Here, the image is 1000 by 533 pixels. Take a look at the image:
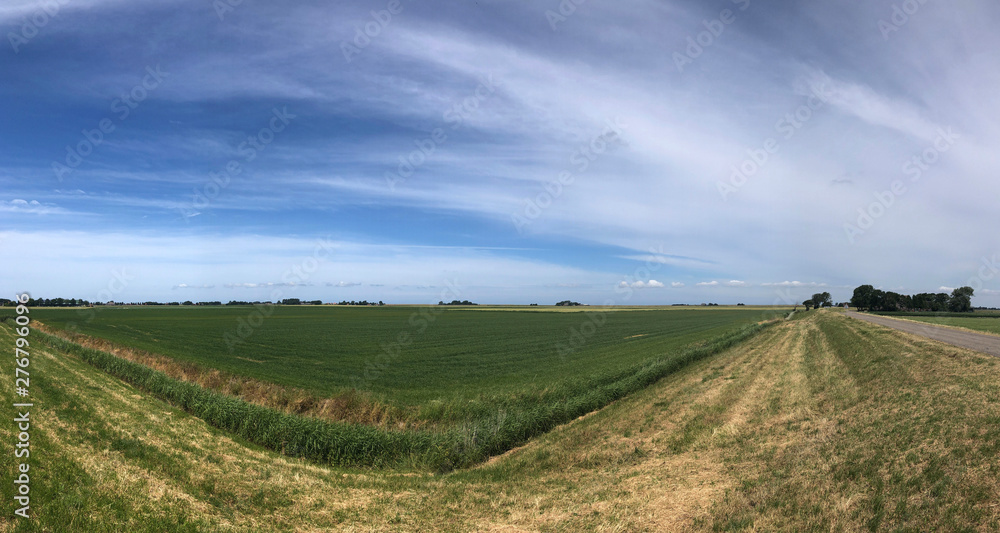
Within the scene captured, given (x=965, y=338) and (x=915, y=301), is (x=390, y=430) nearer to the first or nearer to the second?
(x=965, y=338)

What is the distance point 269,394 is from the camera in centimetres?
2094

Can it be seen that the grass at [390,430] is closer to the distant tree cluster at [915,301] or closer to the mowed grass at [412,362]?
the mowed grass at [412,362]

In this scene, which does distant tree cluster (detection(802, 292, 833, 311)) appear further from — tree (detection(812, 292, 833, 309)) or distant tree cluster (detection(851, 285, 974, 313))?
distant tree cluster (detection(851, 285, 974, 313))

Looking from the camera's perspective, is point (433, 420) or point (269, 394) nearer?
point (433, 420)

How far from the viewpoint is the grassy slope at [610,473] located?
7824 millimetres

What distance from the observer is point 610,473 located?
40.1 ft

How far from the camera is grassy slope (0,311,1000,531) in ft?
25.7

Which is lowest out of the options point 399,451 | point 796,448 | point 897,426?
point 399,451

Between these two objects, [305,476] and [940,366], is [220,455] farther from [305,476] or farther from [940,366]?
[940,366]

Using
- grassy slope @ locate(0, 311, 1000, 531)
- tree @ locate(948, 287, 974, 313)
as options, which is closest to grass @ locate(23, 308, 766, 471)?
grassy slope @ locate(0, 311, 1000, 531)

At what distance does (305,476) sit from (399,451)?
12.9 ft

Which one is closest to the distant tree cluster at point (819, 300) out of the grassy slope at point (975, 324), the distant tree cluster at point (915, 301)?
the distant tree cluster at point (915, 301)

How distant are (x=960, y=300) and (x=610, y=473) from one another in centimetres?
15235

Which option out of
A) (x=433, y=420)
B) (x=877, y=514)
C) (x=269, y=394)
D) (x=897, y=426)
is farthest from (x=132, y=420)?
(x=897, y=426)
